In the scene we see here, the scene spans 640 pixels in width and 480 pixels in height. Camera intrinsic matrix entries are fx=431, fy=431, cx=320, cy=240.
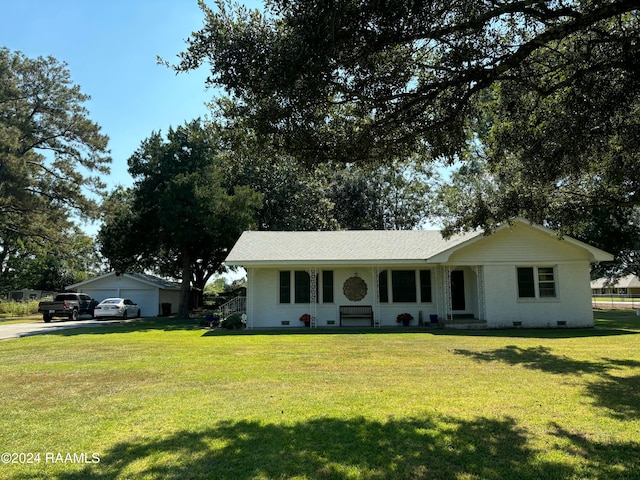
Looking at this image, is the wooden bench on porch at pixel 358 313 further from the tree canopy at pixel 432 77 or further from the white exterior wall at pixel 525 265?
the tree canopy at pixel 432 77

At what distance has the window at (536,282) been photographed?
1781 centimetres

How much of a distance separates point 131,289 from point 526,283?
90.5 feet

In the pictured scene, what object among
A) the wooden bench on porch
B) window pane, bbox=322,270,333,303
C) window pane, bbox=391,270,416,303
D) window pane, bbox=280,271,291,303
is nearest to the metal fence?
window pane, bbox=391,270,416,303

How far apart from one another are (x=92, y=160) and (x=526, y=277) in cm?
3176

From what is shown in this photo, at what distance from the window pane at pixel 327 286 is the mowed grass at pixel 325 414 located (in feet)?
25.3

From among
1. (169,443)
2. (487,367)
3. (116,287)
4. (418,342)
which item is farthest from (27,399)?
(116,287)

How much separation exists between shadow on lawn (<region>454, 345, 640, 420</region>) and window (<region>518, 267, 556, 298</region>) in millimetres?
6279

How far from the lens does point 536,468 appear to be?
13.7ft

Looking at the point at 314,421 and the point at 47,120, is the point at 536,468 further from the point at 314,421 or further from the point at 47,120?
the point at 47,120

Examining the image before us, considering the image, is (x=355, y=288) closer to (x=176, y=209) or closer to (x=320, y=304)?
(x=320, y=304)

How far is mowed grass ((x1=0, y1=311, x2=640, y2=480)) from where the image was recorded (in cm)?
425

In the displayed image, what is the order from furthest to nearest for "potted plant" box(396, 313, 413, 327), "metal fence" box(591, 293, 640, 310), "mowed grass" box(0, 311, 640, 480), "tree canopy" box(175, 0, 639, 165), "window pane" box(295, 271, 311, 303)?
"metal fence" box(591, 293, 640, 310)
"window pane" box(295, 271, 311, 303)
"potted plant" box(396, 313, 413, 327)
"tree canopy" box(175, 0, 639, 165)
"mowed grass" box(0, 311, 640, 480)

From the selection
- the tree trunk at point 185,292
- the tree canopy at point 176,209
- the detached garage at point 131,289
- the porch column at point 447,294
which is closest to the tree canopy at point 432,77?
the porch column at point 447,294

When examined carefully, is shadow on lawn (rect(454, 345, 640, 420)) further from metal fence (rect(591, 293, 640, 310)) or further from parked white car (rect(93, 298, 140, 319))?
metal fence (rect(591, 293, 640, 310))
